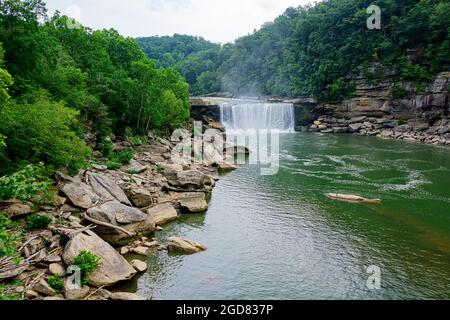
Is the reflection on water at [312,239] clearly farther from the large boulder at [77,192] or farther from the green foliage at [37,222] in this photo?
the green foliage at [37,222]

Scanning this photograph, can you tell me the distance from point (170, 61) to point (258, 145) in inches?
3964

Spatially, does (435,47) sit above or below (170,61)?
A: below

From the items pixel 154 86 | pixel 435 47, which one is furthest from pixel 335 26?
pixel 154 86

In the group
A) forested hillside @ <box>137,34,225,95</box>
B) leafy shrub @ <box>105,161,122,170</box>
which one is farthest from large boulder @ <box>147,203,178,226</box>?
forested hillside @ <box>137,34,225,95</box>

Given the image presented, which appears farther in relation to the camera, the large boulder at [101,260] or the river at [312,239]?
the river at [312,239]

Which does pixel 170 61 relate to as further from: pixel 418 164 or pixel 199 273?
pixel 199 273

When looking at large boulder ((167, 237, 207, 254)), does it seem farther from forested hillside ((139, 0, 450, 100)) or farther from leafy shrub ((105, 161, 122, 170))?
forested hillside ((139, 0, 450, 100))

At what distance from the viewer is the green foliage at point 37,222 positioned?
13914 mm

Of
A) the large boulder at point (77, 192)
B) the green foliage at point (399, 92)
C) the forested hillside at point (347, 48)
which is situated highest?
the forested hillside at point (347, 48)

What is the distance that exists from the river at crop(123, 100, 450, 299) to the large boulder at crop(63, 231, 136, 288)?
791 millimetres

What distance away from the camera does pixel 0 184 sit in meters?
12.3

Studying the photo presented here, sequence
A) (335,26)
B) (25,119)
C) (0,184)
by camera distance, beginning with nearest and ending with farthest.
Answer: (0,184) → (25,119) → (335,26)

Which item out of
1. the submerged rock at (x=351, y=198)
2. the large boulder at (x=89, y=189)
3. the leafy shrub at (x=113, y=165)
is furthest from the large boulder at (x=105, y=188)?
the submerged rock at (x=351, y=198)

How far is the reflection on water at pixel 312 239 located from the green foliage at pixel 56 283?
2.49 metres
